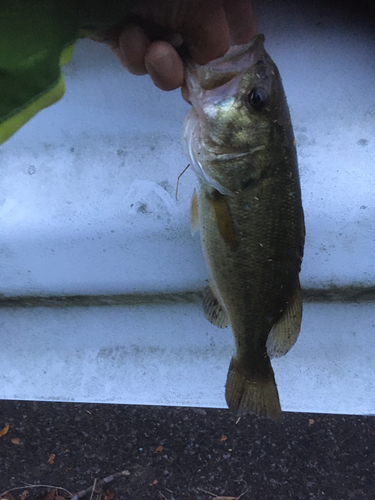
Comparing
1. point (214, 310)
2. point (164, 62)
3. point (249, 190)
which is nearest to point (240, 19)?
point (164, 62)

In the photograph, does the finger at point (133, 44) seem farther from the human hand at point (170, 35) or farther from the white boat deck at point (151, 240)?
the white boat deck at point (151, 240)

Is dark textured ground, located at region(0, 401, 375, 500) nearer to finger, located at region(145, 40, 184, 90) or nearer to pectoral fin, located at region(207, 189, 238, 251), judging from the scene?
pectoral fin, located at region(207, 189, 238, 251)

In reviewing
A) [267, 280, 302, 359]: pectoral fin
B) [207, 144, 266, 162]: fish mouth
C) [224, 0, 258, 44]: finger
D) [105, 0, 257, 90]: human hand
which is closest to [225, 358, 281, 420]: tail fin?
[267, 280, 302, 359]: pectoral fin

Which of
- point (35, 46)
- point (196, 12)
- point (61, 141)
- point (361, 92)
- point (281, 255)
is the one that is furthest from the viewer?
point (61, 141)

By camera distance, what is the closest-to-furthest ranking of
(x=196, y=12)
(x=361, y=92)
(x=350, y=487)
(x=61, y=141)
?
(x=196, y=12), (x=361, y=92), (x=61, y=141), (x=350, y=487)

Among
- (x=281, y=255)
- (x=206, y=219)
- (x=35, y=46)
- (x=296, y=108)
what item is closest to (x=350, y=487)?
(x=281, y=255)

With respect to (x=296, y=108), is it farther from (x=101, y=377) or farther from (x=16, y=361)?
(x=16, y=361)
